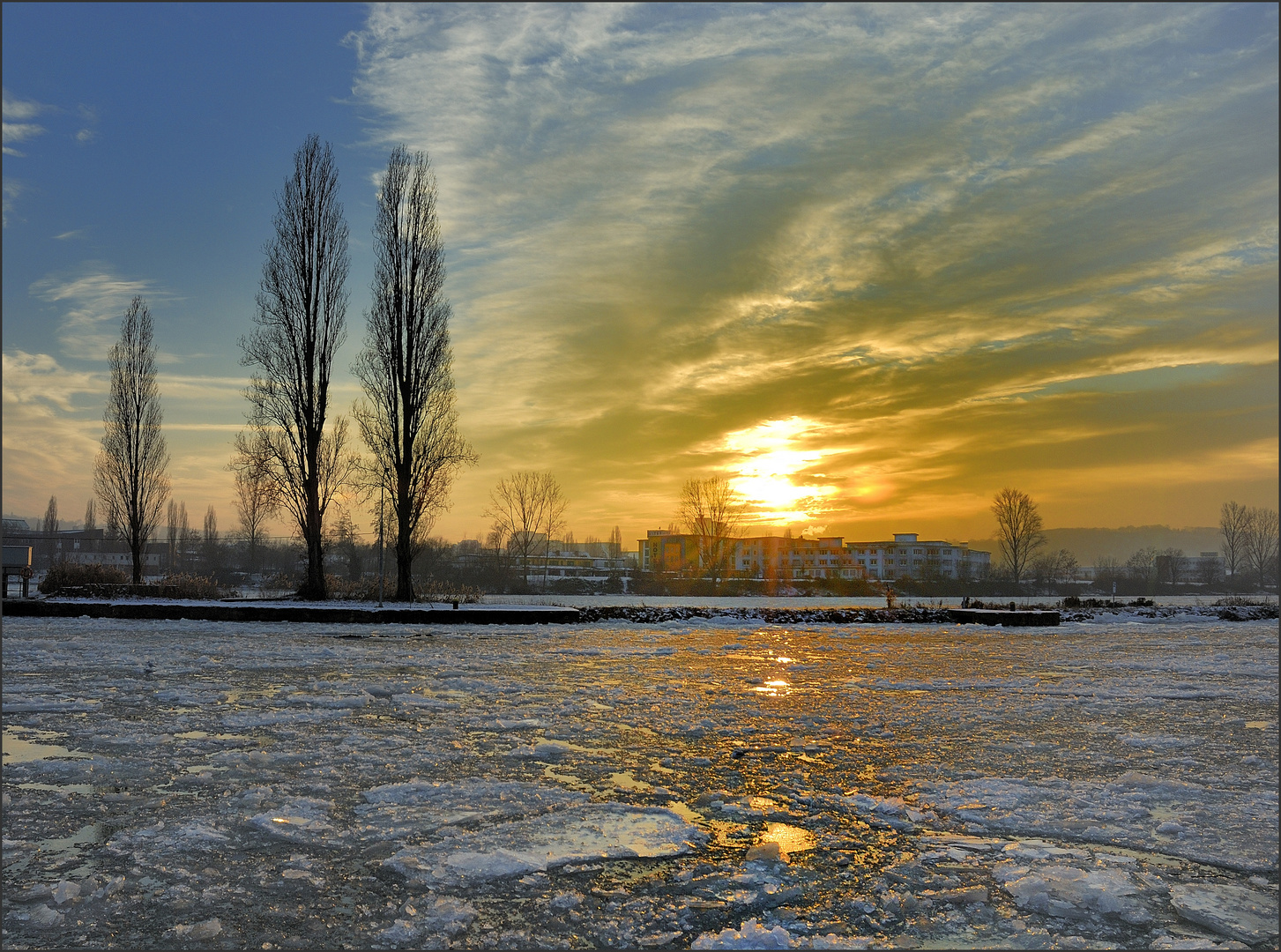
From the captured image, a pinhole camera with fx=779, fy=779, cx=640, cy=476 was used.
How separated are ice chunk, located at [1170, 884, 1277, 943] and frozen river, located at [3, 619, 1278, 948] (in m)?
0.02

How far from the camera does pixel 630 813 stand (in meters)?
4.41

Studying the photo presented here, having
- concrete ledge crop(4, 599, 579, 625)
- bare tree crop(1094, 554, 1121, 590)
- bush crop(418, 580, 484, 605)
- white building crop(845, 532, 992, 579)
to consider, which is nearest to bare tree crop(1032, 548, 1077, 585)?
bare tree crop(1094, 554, 1121, 590)

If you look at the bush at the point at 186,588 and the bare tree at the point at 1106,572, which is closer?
the bush at the point at 186,588

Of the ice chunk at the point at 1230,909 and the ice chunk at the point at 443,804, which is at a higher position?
the ice chunk at the point at 443,804

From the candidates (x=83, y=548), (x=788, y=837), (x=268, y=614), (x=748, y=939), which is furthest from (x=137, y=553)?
(x=83, y=548)

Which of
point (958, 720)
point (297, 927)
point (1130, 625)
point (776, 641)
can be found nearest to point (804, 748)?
point (958, 720)

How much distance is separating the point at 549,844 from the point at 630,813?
65 cm

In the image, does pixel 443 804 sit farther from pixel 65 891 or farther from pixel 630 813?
pixel 65 891

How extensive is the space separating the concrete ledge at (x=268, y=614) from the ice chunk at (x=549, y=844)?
15594 mm

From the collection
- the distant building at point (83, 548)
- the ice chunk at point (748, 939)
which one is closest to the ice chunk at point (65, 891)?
the ice chunk at point (748, 939)

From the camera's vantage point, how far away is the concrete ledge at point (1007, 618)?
22.6m

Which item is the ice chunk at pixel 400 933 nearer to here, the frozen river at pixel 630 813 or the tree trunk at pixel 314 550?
the frozen river at pixel 630 813

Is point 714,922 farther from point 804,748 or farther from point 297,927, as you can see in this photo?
point 804,748

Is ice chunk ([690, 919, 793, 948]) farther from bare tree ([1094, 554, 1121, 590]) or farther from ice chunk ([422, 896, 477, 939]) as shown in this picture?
bare tree ([1094, 554, 1121, 590])
